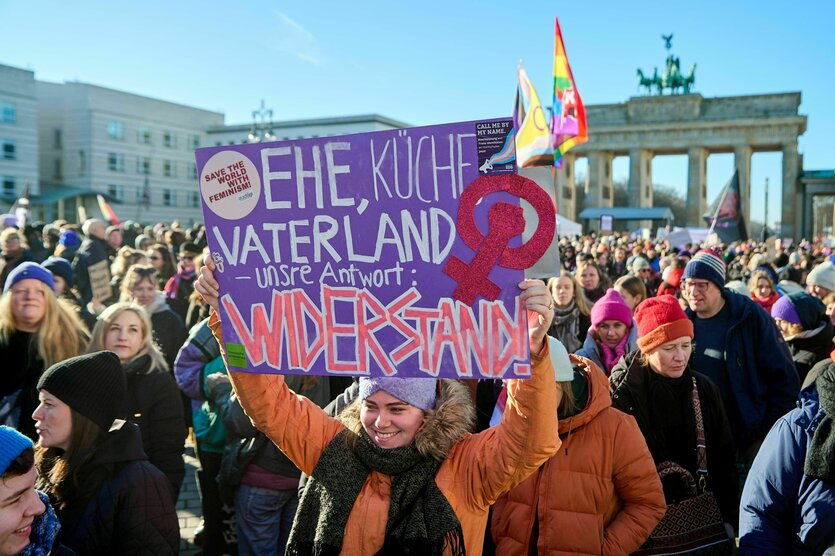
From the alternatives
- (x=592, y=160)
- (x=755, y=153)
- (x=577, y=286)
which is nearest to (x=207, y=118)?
(x=592, y=160)

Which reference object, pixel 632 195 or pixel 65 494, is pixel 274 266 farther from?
pixel 632 195

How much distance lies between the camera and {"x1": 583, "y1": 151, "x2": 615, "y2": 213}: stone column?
195 feet

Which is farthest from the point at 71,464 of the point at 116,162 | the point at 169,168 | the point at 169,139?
the point at 169,139

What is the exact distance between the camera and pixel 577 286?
6633 mm

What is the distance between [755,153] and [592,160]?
47.9 feet

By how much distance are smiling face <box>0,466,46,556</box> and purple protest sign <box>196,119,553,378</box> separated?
2.49 ft

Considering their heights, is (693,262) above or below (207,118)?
below

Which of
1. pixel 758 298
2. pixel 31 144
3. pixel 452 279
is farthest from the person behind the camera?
pixel 31 144

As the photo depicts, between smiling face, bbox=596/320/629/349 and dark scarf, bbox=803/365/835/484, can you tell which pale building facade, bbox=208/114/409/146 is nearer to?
smiling face, bbox=596/320/629/349

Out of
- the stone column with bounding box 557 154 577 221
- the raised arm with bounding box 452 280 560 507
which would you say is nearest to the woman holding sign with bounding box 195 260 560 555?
the raised arm with bounding box 452 280 560 507

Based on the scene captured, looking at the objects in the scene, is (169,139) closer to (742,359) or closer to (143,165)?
(143,165)

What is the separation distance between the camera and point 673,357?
367 centimetres

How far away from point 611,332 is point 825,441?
2337 millimetres

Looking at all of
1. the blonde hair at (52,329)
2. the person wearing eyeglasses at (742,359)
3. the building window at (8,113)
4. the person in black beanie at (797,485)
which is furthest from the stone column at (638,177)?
the person in black beanie at (797,485)
